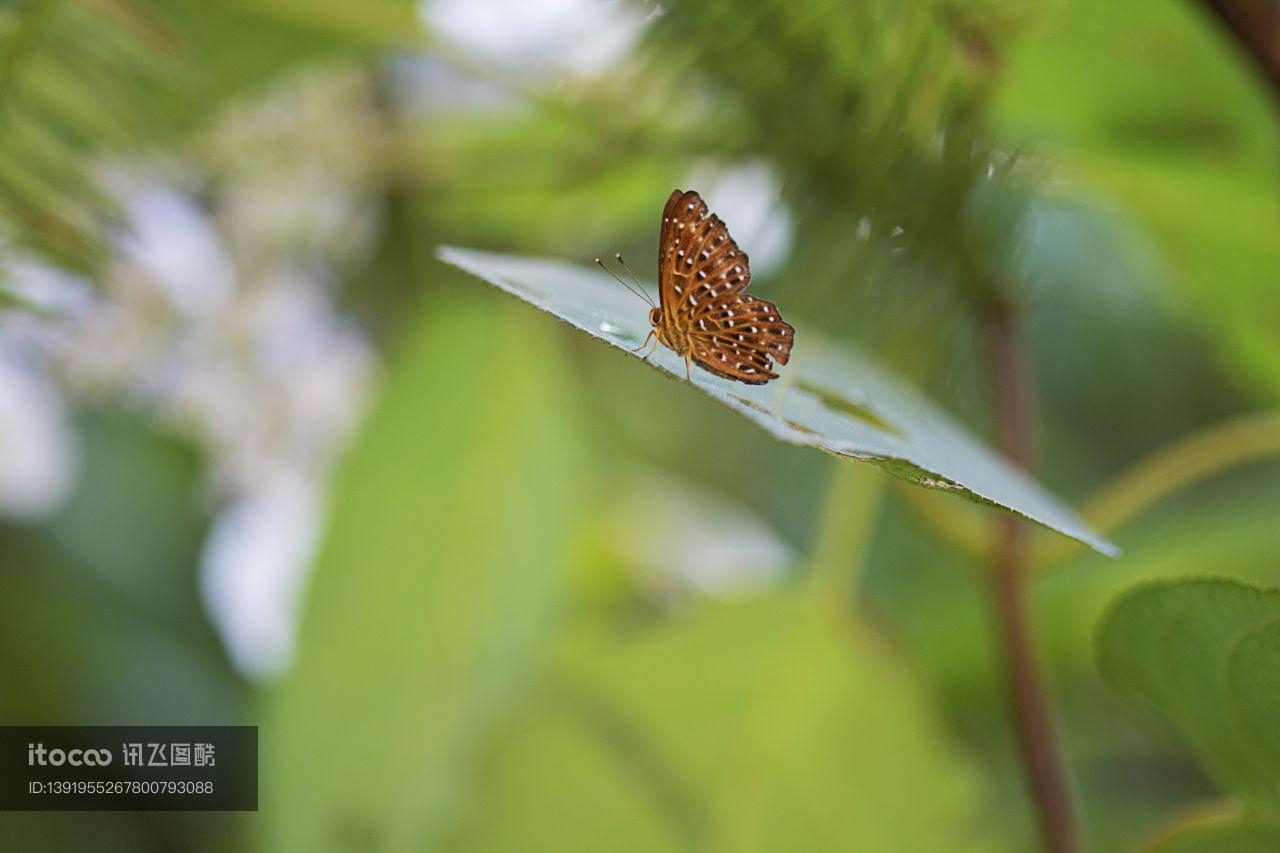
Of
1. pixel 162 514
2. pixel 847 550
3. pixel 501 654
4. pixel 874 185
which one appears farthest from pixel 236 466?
pixel 874 185

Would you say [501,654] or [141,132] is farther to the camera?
[501,654]

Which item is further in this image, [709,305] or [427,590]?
[427,590]

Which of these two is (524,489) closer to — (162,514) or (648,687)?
(648,687)

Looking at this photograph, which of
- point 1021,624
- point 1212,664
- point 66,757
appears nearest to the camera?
point 1212,664

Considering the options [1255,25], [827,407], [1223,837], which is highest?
[1255,25]

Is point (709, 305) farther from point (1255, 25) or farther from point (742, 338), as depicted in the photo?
point (1255, 25)

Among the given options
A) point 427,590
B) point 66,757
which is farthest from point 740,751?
point 66,757
